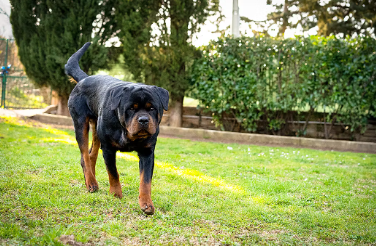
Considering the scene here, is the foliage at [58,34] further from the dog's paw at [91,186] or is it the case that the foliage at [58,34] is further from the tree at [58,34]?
the dog's paw at [91,186]

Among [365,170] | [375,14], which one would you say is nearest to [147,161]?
[365,170]

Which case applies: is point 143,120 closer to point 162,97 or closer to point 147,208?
point 162,97

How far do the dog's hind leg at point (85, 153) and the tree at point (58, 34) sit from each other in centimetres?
735

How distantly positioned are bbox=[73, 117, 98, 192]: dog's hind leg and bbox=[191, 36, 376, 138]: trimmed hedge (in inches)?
263

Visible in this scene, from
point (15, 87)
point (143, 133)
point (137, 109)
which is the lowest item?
point (143, 133)

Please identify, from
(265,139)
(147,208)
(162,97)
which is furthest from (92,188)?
(265,139)

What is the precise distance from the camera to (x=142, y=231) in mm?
2928

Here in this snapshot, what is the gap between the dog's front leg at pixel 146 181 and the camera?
3289 mm

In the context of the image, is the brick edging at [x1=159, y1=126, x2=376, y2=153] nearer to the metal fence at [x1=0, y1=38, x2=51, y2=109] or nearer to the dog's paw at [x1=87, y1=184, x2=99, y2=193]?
the dog's paw at [x1=87, y1=184, x2=99, y2=193]

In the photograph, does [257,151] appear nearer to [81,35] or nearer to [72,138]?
[72,138]

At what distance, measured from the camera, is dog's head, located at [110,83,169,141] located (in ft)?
10.4

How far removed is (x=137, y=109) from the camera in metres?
3.29

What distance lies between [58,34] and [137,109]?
9.27 meters

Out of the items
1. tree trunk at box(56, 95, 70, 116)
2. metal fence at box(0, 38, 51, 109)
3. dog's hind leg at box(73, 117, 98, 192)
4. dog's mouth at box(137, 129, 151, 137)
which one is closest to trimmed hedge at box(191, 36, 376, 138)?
tree trunk at box(56, 95, 70, 116)
